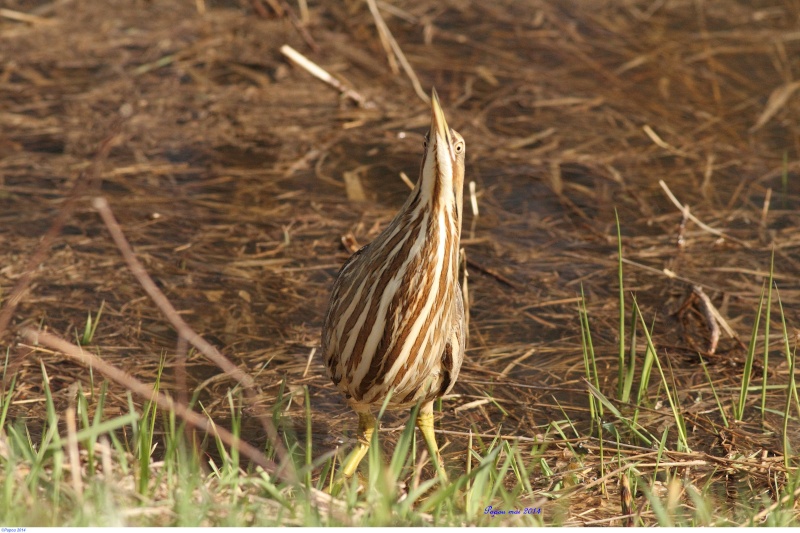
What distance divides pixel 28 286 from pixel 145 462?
1924 mm

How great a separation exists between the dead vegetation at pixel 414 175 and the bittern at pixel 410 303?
42 cm

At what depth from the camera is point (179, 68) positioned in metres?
5.90

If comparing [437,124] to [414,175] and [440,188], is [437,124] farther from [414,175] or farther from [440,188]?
[414,175]

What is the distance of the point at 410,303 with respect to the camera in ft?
9.15

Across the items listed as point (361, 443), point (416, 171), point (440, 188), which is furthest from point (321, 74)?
point (440, 188)

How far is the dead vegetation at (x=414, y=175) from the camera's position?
376 centimetres

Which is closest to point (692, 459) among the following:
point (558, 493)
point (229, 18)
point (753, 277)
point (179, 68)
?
point (558, 493)

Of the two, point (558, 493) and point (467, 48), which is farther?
point (467, 48)

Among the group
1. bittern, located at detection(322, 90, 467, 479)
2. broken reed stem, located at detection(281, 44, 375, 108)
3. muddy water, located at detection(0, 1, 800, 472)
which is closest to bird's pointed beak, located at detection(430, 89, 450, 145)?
bittern, located at detection(322, 90, 467, 479)

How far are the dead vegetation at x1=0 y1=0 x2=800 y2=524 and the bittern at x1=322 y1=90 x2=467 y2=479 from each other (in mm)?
420

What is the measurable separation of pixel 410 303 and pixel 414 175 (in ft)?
7.79

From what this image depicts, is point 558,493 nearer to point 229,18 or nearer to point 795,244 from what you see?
point 795,244

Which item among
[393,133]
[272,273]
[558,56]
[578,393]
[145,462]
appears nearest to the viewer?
[145,462]

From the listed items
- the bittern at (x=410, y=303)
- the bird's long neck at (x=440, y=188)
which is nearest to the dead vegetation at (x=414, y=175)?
the bittern at (x=410, y=303)
